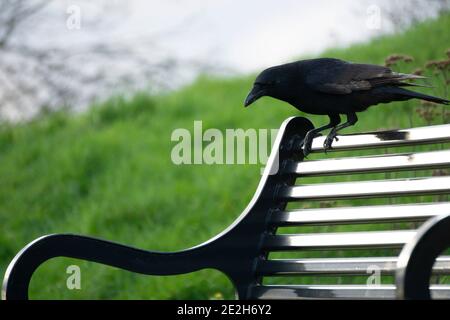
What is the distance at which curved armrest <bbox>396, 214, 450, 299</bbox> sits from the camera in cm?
146

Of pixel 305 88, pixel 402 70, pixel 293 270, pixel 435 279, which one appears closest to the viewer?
pixel 293 270

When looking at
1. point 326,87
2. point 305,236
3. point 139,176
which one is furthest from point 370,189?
point 139,176

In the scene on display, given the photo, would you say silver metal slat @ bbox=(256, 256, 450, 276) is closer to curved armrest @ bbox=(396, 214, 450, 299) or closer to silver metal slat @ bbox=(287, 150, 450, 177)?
silver metal slat @ bbox=(287, 150, 450, 177)

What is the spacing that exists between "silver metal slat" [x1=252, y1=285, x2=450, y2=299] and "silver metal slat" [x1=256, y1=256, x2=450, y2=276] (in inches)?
2.0

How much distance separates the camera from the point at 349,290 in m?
2.03

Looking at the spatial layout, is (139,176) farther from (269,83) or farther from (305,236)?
(305,236)

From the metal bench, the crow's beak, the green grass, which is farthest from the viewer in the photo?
the green grass

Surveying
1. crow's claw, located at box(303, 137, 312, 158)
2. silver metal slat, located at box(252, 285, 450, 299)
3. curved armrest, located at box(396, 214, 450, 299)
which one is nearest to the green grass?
crow's claw, located at box(303, 137, 312, 158)

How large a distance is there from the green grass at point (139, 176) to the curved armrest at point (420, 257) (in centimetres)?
278

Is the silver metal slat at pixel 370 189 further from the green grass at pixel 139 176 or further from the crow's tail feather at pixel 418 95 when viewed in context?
the green grass at pixel 139 176

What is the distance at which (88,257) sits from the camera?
204cm
